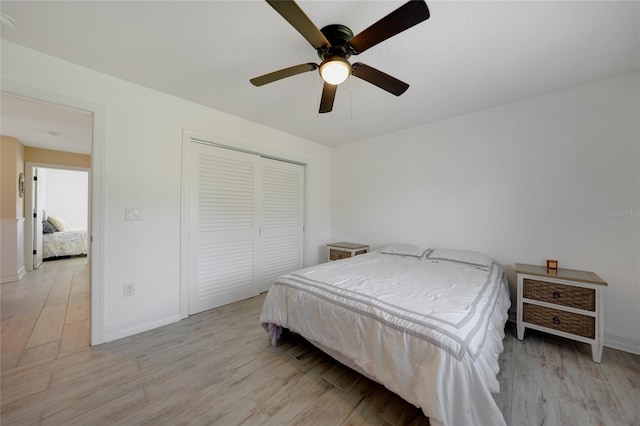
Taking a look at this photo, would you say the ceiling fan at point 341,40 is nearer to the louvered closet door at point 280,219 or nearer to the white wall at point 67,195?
the louvered closet door at point 280,219

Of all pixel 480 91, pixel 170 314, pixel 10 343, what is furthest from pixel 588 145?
pixel 10 343

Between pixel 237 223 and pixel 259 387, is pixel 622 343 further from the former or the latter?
pixel 237 223

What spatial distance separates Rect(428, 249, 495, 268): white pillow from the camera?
98.7 inches

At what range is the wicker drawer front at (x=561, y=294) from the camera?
6.20 ft

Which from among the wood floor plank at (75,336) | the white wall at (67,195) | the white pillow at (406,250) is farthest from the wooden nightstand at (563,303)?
the white wall at (67,195)

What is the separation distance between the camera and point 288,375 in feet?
5.67

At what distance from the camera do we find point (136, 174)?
230 centimetres

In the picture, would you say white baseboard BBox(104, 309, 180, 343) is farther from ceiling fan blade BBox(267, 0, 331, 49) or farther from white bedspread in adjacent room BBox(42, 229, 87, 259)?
white bedspread in adjacent room BBox(42, 229, 87, 259)

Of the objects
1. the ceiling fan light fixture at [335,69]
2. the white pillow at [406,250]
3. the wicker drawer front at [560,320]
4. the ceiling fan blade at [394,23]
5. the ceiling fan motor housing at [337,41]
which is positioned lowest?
the wicker drawer front at [560,320]

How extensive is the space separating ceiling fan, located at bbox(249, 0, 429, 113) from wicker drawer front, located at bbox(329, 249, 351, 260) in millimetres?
2352

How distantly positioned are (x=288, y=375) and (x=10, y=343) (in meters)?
2.52

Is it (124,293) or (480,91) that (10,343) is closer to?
(124,293)

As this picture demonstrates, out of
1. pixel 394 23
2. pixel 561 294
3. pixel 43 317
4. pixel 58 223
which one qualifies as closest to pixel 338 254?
pixel 561 294

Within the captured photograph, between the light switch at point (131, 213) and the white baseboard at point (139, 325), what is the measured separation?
1.01 meters
